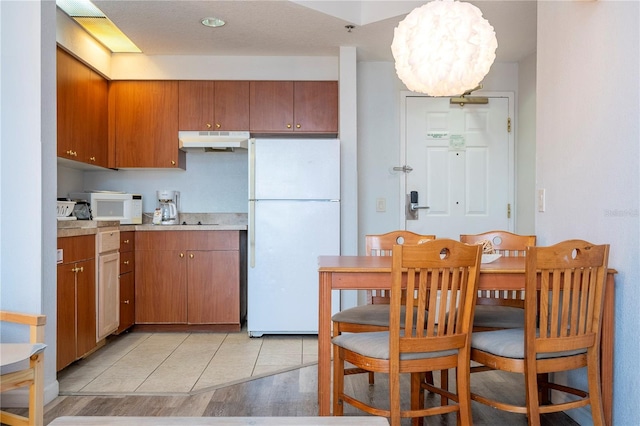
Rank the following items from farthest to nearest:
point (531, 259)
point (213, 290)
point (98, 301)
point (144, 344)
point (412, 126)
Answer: point (412, 126)
point (213, 290)
point (144, 344)
point (98, 301)
point (531, 259)

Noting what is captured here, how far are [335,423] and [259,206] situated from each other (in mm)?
2717

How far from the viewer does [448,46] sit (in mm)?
2092

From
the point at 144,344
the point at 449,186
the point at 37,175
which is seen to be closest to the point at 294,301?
→ the point at 144,344

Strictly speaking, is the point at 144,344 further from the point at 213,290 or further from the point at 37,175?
the point at 37,175

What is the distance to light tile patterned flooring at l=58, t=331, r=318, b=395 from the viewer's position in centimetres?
273

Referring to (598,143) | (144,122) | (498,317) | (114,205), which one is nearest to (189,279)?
(114,205)

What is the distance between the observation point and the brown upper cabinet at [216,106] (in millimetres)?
4273

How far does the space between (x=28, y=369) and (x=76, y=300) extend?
1.10m

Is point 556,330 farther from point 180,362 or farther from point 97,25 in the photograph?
point 97,25

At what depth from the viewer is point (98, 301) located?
327 centimetres

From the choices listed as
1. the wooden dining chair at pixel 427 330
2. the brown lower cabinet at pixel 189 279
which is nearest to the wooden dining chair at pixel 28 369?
the wooden dining chair at pixel 427 330

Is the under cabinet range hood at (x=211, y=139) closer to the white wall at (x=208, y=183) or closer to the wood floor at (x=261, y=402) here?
the white wall at (x=208, y=183)

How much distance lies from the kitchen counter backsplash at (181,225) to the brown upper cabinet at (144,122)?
580 millimetres

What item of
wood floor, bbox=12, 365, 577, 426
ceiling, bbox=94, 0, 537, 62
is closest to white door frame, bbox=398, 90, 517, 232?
ceiling, bbox=94, 0, 537, 62
